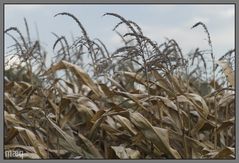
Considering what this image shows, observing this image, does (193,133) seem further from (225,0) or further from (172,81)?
(225,0)

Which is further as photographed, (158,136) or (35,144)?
(35,144)

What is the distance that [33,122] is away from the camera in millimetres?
3836

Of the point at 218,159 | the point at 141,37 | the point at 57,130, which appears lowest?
the point at 218,159

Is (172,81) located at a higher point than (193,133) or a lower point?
higher

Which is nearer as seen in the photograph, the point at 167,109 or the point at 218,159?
the point at 218,159

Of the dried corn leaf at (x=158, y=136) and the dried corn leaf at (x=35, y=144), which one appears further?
the dried corn leaf at (x=35, y=144)

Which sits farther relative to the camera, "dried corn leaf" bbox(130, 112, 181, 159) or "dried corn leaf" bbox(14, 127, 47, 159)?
"dried corn leaf" bbox(14, 127, 47, 159)

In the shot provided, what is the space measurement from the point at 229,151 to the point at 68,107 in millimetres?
1590

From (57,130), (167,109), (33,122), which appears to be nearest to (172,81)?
(167,109)

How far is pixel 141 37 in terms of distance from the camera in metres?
2.94

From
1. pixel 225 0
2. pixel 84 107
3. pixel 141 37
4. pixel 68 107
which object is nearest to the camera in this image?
pixel 141 37

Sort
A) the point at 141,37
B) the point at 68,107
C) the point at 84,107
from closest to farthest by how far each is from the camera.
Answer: the point at 141,37
the point at 84,107
the point at 68,107

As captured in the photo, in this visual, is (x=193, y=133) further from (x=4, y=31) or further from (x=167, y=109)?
(x=4, y=31)

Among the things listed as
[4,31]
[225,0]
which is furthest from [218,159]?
[4,31]
